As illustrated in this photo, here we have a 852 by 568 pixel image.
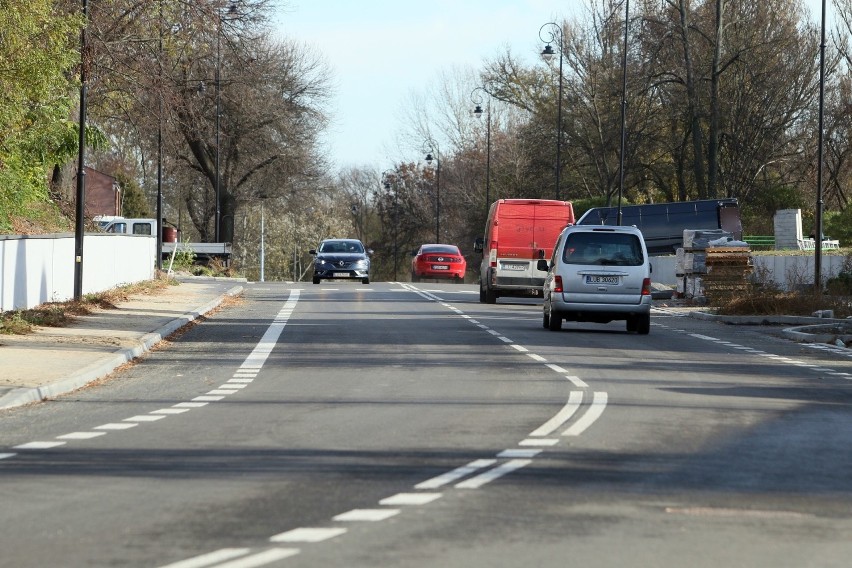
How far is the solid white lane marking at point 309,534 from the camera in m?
7.27

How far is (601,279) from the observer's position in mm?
26953

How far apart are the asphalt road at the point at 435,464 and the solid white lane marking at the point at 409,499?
0.10ft

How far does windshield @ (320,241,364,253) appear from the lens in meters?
56.3

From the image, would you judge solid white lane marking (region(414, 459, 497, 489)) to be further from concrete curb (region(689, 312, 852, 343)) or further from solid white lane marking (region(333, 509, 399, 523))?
concrete curb (region(689, 312, 852, 343))

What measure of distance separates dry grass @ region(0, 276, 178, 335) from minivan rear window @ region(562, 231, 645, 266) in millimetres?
8877

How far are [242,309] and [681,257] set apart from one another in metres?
13.8

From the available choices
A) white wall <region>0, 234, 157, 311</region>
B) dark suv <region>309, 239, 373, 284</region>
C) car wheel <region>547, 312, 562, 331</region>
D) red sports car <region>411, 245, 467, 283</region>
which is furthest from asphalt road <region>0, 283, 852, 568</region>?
red sports car <region>411, 245, 467, 283</region>

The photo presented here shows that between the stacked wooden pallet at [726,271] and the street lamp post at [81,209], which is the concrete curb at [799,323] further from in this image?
the street lamp post at [81,209]

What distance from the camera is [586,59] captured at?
79375 millimetres

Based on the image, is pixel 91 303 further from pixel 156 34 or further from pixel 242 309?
pixel 156 34

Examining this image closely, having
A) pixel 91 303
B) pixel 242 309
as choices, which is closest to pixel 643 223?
pixel 242 309

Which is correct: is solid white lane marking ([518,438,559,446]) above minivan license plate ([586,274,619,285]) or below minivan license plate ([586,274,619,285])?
below

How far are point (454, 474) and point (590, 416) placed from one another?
149 inches

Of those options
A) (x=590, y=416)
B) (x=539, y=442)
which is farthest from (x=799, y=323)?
(x=539, y=442)
